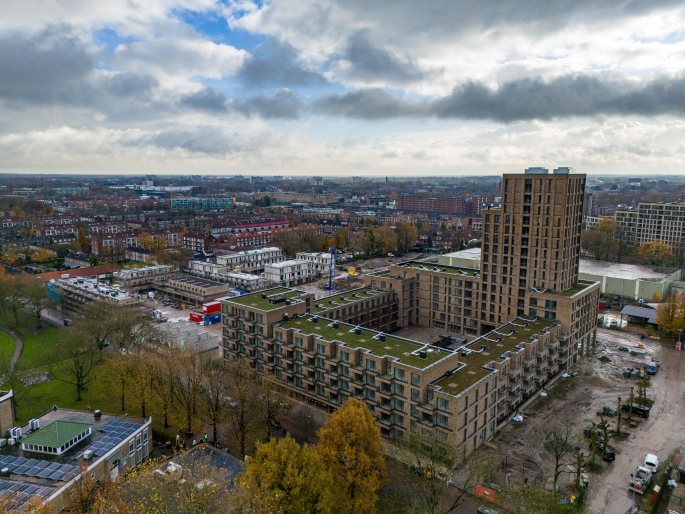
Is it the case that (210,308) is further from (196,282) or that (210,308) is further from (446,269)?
(446,269)

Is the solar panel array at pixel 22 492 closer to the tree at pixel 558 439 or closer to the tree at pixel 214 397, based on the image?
the tree at pixel 214 397

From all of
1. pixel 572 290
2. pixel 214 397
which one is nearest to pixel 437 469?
pixel 214 397

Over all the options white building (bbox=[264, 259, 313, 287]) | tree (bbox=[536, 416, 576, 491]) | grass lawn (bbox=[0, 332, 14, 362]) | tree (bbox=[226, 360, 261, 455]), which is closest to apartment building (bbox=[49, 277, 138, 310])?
grass lawn (bbox=[0, 332, 14, 362])

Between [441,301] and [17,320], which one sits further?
[17,320]

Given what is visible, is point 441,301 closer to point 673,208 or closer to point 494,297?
point 494,297

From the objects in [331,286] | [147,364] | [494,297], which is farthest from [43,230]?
[494,297]

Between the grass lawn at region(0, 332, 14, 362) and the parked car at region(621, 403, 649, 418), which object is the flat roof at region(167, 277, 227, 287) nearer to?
the grass lawn at region(0, 332, 14, 362)
